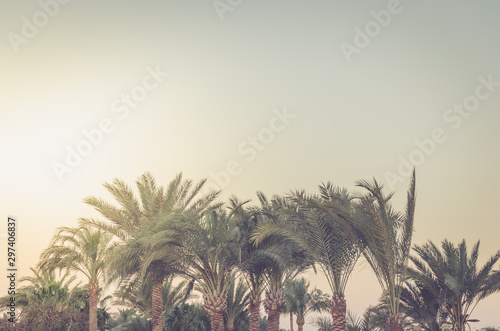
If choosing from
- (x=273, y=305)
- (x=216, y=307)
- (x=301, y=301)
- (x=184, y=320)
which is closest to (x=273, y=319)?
(x=273, y=305)

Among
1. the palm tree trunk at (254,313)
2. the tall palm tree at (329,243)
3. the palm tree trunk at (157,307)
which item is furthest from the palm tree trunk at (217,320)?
the tall palm tree at (329,243)

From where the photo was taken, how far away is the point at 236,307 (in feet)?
109

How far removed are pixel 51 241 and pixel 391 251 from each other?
19.7 meters

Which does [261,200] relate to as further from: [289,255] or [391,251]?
[391,251]

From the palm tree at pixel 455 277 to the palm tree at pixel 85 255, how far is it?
56.4ft

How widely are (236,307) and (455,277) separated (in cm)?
1454

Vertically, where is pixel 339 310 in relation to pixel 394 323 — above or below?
above

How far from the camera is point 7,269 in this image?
75.7 ft

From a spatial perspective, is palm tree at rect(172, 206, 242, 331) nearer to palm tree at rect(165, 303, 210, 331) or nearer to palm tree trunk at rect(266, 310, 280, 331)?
palm tree trunk at rect(266, 310, 280, 331)

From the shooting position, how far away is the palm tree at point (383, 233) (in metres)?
18.9

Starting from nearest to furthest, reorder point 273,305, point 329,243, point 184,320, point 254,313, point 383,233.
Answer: point 383,233 < point 329,243 < point 273,305 < point 254,313 < point 184,320

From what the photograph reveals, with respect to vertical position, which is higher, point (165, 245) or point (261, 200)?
point (261, 200)

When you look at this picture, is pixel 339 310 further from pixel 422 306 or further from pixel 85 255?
pixel 85 255

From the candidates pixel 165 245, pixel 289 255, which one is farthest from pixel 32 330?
pixel 289 255
